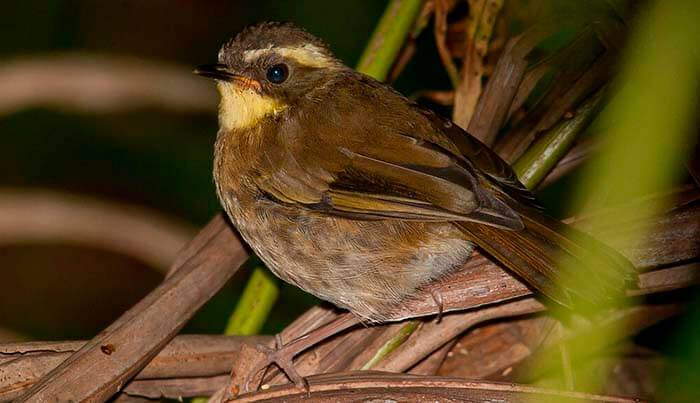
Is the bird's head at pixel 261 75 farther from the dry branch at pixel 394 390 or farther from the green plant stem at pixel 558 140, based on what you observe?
the dry branch at pixel 394 390

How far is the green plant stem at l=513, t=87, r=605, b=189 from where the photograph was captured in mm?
2705

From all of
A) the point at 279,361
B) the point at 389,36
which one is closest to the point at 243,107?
the point at 389,36

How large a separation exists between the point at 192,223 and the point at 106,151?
82 centimetres

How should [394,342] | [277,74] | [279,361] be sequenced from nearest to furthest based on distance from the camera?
1. [279,361]
2. [394,342]
3. [277,74]

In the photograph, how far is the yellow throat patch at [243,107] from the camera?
3256 mm

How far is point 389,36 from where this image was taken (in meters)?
3.24

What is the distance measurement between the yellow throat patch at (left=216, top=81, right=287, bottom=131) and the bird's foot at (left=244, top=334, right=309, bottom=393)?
3.33 ft

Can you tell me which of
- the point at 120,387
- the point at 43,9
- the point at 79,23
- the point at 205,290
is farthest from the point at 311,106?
the point at 79,23

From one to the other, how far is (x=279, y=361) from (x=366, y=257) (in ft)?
1.69

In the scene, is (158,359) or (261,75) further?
(261,75)

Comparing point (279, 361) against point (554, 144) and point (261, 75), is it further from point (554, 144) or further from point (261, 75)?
point (261, 75)

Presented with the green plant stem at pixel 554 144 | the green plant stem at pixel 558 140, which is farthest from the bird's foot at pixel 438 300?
the green plant stem at pixel 558 140

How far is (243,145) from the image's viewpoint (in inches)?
124

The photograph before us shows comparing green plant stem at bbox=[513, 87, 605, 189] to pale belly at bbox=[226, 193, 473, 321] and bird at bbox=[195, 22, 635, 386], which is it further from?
pale belly at bbox=[226, 193, 473, 321]
